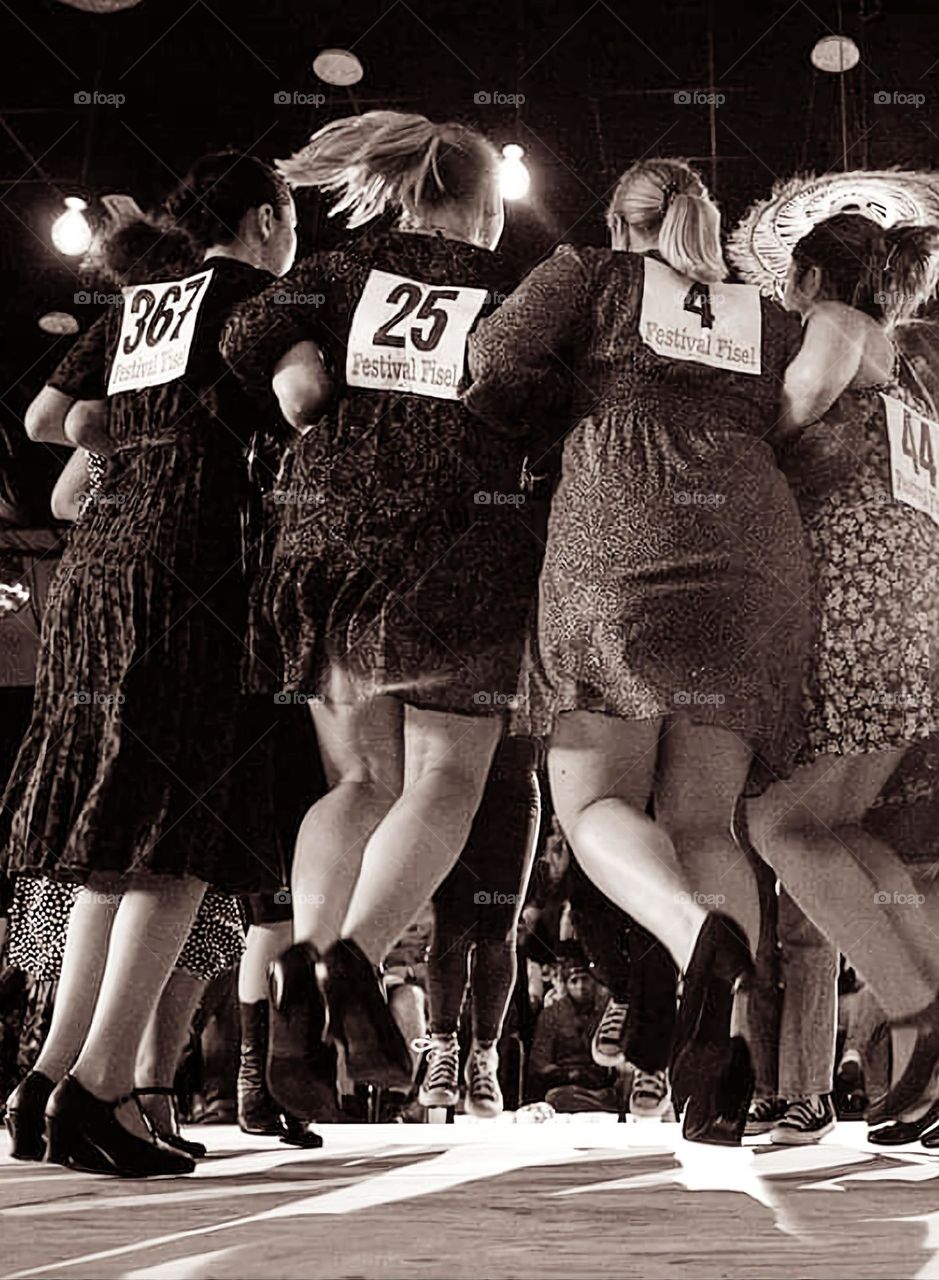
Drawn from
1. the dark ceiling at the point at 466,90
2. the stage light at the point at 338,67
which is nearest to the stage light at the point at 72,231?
the dark ceiling at the point at 466,90

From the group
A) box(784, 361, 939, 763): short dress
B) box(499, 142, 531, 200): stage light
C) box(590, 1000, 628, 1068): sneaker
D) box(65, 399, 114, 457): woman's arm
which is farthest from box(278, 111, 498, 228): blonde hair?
box(590, 1000, 628, 1068): sneaker

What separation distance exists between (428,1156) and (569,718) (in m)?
0.73

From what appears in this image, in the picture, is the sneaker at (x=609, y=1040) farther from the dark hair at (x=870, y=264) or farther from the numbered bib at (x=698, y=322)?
the dark hair at (x=870, y=264)

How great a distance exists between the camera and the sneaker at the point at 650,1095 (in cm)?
236

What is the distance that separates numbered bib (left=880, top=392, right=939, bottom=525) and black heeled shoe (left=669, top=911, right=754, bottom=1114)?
0.92 metres

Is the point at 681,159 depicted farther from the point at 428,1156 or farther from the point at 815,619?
the point at 428,1156

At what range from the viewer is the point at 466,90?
2695mm

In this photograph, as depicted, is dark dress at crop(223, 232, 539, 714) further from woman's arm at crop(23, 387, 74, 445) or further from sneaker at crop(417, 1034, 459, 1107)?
sneaker at crop(417, 1034, 459, 1107)

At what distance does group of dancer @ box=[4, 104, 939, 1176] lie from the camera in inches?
89.1

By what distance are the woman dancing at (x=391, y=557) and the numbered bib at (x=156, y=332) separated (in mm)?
87

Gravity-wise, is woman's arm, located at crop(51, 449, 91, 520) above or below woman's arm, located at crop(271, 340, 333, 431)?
below

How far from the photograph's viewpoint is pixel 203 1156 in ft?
7.07

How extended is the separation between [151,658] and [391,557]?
1.40 ft

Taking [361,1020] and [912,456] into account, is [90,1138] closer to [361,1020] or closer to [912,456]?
[361,1020]
